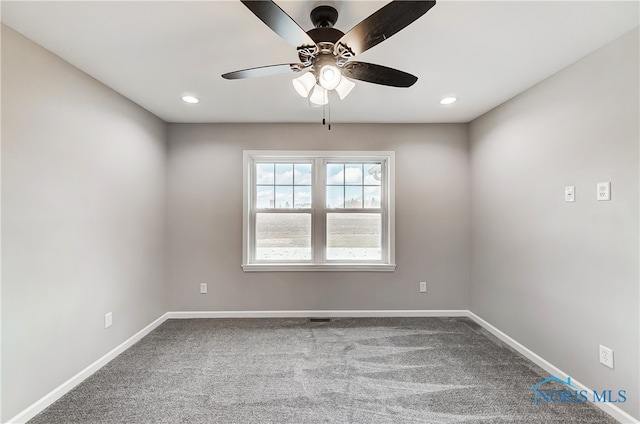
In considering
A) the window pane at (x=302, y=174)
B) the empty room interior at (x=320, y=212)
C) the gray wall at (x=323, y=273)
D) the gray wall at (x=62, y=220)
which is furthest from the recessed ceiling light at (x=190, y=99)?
the window pane at (x=302, y=174)

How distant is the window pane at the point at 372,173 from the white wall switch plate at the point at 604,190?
2.02 m

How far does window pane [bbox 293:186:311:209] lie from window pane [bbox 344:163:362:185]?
1.66ft

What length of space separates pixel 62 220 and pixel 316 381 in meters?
2.20

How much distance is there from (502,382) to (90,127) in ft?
12.4

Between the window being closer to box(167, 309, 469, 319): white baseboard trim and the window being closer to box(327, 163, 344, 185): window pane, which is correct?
box(327, 163, 344, 185): window pane

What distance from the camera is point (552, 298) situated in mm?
2178

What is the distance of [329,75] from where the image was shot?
4.71 ft

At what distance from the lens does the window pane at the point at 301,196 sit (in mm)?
3471

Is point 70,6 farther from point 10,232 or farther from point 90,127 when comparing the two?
point 10,232

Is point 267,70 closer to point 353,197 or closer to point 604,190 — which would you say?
point 353,197

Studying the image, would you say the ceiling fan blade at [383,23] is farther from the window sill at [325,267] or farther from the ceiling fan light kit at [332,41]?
the window sill at [325,267]

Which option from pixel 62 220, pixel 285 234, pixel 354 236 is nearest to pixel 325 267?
pixel 354 236

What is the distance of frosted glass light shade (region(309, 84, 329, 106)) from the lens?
5.52ft

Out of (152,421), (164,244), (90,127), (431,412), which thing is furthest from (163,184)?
(431,412)
